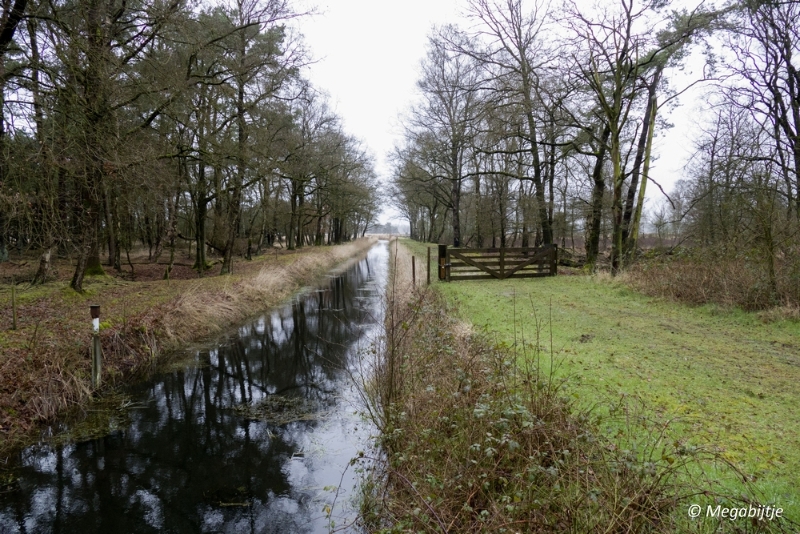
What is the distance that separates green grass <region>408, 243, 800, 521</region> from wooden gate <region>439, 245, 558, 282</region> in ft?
15.6

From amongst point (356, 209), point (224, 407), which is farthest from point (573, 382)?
point (356, 209)

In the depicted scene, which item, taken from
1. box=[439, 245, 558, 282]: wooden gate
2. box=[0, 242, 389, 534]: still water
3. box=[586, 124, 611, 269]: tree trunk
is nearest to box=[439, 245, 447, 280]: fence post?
box=[439, 245, 558, 282]: wooden gate

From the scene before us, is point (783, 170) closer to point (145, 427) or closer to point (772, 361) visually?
point (772, 361)

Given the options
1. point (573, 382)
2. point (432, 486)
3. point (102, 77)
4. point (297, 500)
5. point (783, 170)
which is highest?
point (102, 77)

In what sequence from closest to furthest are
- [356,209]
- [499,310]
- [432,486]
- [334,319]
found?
[432,486] → [499,310] → [334,319] → [356,209]

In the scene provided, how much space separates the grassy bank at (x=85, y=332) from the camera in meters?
5.82

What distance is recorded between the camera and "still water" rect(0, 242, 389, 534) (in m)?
4.11

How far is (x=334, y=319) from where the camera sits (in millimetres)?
13195

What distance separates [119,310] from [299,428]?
18.9 ft

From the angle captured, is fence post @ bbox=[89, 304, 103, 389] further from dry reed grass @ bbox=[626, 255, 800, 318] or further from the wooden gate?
dry reed grass @ bbox=[626, 255, 800, 318]

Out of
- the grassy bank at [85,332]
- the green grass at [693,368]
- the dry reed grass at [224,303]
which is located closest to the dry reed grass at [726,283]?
the green grass at [693,368]

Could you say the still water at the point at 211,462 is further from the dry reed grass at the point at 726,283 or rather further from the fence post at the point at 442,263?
the dry reed grass at the point at 726,283

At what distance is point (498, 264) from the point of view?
15484mm

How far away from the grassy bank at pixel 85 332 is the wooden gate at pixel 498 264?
255 inches
